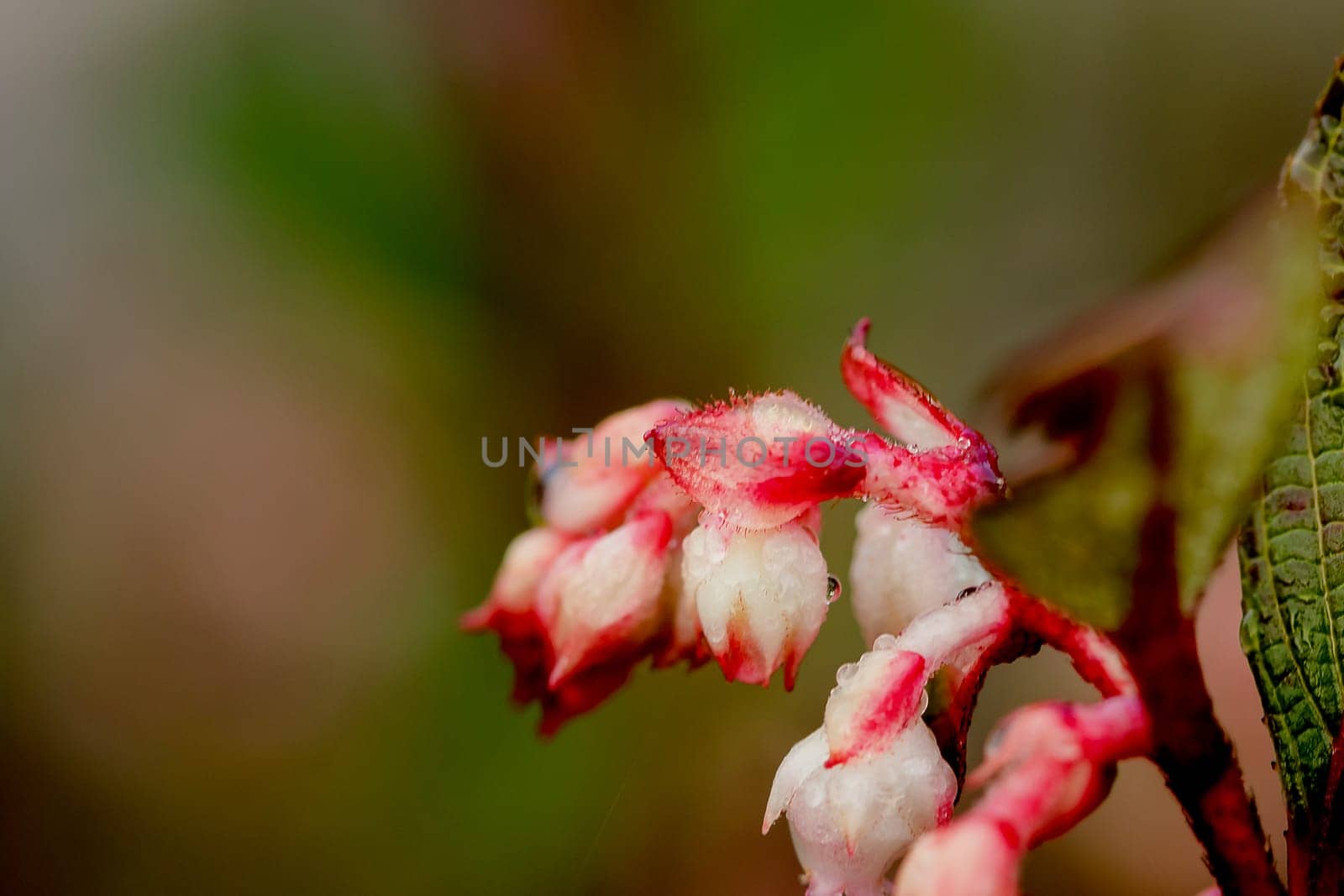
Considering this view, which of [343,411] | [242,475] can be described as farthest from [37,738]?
[343,411]

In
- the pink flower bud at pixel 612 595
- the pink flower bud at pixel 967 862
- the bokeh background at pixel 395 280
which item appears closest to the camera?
the pink flower bud at pixel 967 862

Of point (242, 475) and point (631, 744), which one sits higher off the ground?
point (242, 475)

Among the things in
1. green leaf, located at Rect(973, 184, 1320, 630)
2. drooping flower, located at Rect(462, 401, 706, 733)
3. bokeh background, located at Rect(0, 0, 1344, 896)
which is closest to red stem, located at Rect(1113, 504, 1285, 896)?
green leaf, located at Rect(973, 184, 1320, 630)

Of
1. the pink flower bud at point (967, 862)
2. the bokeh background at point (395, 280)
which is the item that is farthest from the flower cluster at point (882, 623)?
the bokeh background at point (395, 280)

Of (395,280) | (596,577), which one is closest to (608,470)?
(596,577)

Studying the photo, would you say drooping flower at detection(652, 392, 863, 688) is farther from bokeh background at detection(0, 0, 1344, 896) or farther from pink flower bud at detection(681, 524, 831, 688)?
bokeh background at detection(0, 0, 1344, 896)

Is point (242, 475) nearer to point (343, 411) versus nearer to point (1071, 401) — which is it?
point (343, 411)

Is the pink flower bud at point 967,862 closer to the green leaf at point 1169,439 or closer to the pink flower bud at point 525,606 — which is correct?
the green leaf at point 1169,439
